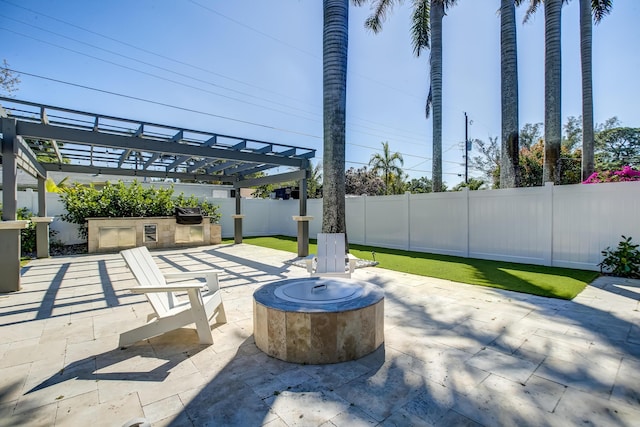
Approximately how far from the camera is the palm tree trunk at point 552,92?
26.5ft

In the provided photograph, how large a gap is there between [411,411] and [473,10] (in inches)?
564

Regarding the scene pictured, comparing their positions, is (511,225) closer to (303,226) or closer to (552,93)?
(552,93)

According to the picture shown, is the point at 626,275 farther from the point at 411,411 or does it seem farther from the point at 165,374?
the point at 165,374

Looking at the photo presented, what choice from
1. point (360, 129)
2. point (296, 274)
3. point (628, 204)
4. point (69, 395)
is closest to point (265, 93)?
point (360, 129)

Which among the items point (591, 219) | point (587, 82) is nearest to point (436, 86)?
point (587, 82)

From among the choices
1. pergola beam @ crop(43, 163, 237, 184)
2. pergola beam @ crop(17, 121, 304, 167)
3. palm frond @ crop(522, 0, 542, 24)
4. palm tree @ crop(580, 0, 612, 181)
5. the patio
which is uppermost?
palm frond @ crop(522, 0, 542, 24)

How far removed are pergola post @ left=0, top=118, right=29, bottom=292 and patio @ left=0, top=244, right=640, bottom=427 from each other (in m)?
1.12

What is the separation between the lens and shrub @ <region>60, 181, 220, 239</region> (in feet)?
34.2

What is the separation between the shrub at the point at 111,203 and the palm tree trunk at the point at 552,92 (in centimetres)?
1279

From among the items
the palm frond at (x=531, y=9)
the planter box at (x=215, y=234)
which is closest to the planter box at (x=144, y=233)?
the planter box at (x=215, y=234)

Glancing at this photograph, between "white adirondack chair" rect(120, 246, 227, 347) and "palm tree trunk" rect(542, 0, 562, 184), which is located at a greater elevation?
"palm tree trunk" rect(542, 0, 562, 184)

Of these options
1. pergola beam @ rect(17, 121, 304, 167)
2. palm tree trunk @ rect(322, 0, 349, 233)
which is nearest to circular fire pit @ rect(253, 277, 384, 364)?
palm tree trunk @ rect(322, 0, 349, 233)

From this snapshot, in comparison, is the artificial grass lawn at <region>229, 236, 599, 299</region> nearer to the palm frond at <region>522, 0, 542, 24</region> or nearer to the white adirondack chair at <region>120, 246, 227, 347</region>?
the white adirondack chair at <region>120, 246, 227, 347</region>

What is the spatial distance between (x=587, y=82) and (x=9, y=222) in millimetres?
15294
